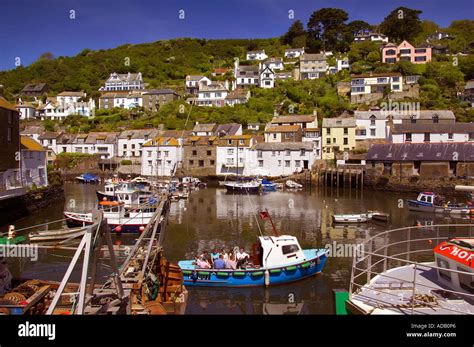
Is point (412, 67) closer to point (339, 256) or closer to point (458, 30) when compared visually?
point (458, 30)

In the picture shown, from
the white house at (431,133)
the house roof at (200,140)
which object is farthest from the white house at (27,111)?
the white house at (431,133)

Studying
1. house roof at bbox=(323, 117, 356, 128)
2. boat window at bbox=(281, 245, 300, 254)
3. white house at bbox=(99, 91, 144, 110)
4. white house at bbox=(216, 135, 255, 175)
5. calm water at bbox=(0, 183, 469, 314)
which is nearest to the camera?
calm water at bbox=(0, 183, 469, 314)

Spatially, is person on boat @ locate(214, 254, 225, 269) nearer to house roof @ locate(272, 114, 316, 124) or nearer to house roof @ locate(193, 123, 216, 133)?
house roof @ locate(272, 114, 316, 124)

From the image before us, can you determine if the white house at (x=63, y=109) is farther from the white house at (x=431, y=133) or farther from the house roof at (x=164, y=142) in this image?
the white house at (x=431, y=133)

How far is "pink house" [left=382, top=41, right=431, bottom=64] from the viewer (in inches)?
3046

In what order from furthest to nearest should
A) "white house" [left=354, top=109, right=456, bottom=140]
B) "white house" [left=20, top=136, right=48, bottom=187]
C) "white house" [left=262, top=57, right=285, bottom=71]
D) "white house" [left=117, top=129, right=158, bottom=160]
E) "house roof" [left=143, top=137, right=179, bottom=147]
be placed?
"white house" [left=262, top=57, right=285, bottom=71]
"white house" [left=117, top=129, right=158, bottom=160]
"house roof" [left=143, top=137, right=179, bottom=147]
"white house" [left=354, top=109, right=456, bottom=140]
"white house" [left=20, top=136, right=48, bottom=187]

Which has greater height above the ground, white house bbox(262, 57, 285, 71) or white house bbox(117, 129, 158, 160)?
white house bbox(262, 57, 285, 71)

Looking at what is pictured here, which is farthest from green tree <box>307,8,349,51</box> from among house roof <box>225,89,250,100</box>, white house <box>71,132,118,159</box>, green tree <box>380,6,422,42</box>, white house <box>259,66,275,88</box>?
white house <box>71,132,118,159</box>

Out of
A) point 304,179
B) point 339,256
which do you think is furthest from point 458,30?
point 339,256

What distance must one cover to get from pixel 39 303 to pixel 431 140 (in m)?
50.9

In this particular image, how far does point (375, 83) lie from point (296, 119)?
16.9 meters

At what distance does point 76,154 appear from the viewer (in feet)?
208

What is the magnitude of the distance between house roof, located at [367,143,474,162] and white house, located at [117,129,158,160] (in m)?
33.4

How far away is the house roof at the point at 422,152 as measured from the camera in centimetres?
4311
